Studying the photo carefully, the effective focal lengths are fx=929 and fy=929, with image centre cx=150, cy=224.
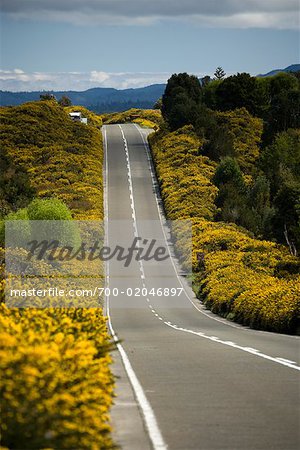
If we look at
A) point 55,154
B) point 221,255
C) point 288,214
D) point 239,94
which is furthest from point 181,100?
point 221,255

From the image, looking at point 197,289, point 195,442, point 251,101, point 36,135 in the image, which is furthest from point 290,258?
point 251,101

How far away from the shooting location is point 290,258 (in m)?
54.2

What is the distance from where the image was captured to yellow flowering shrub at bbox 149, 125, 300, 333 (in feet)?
110

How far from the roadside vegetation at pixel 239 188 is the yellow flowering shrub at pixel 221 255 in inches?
2.7

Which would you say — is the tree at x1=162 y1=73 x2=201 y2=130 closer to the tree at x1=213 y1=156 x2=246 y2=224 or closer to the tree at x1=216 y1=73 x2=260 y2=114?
the tree at x1=216 y1=73 x2=260 y2=114

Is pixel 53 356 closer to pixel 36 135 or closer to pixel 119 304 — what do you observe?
pixel 119 304

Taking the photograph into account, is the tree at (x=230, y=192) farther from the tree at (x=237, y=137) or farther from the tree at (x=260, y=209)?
the tree at (x=237, y=137)

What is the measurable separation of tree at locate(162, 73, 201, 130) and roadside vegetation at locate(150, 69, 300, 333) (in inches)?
5.3

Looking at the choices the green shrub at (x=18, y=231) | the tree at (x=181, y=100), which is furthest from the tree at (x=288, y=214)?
the tree at (x=181, y=100)

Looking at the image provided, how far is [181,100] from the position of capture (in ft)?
384

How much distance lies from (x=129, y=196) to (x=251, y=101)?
158ft

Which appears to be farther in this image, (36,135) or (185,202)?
(36,135)

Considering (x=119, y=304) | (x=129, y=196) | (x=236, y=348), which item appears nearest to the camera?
(x=236, y=348)

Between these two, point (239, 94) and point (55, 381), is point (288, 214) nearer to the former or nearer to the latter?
point (55, 381)
